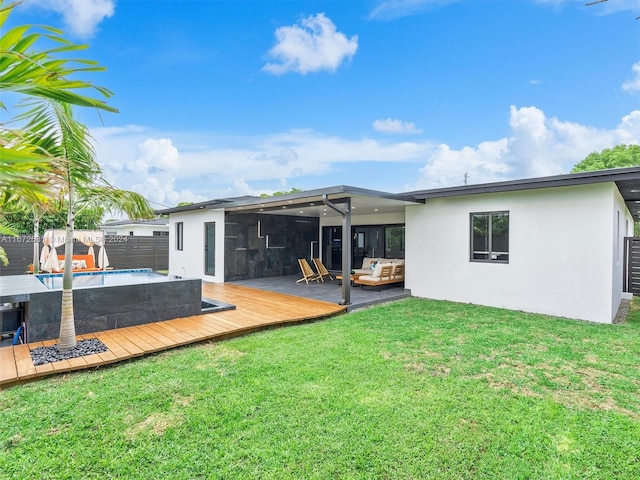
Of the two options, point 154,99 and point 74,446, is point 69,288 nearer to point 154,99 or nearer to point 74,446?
point 74,446

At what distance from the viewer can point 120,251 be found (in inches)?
623

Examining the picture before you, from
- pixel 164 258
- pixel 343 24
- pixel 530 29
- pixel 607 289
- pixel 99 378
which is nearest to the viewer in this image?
pixel 99 378

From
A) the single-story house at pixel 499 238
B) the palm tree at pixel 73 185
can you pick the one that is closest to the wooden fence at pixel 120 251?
the single-story house at pixel 499 238

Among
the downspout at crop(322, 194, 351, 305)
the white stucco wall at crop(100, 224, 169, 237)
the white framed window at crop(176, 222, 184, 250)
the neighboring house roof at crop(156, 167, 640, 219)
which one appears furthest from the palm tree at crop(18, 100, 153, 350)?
the white stucco wall at crop(100, 224, 169, 237)

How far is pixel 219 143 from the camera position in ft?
58.1

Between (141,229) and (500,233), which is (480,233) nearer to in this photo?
(500,233)

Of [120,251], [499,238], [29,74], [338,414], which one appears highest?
[29,74]

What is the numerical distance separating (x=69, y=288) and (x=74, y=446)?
2.38 meters

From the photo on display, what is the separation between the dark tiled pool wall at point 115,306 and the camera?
15.9ft

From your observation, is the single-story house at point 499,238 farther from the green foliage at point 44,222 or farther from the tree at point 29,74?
the green foliage at point 44,222

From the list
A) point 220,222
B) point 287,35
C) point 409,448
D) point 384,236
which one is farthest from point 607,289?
point 287,35

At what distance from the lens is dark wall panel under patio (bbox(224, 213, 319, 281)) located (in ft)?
37.9

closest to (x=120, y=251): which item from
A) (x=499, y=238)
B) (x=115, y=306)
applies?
(x=115, y=306)

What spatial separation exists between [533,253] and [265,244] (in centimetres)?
845
